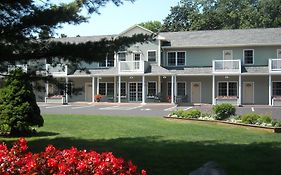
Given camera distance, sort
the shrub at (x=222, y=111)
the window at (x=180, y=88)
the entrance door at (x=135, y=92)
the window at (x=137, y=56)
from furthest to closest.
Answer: the window at (x=137, y=56)
the entrance door at (x=135, y=92)
the window at (x=180, y=88)
the shrub at (x=222, y=111)

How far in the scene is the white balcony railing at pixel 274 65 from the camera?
3758 cm

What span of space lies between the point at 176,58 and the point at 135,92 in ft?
17.2

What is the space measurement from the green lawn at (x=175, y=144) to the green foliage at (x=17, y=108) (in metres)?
0.69

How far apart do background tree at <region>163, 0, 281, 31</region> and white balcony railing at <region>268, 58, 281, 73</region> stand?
24230 mm

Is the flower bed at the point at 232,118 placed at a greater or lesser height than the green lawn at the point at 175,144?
greater

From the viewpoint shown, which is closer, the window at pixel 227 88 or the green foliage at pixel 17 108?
the green foliage at pixel 17 108

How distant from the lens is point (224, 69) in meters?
39.2

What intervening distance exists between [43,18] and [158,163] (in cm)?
459

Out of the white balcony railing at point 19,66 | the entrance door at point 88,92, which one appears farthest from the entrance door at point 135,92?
Answer: the white balcony railing at point 19,66

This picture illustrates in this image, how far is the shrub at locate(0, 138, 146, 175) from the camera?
457 centimetres

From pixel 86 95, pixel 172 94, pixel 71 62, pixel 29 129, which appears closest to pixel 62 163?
pixel 71 62

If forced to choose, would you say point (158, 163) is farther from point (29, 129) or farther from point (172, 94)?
point (172, 94)

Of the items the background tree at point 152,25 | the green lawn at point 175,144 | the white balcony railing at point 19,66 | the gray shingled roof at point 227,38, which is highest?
the background tree at point 152,25

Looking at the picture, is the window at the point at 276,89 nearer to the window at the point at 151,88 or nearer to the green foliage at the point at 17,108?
the window at the point at 151,88
